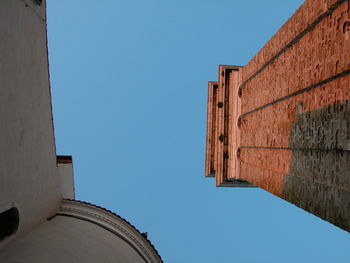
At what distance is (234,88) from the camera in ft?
52.1

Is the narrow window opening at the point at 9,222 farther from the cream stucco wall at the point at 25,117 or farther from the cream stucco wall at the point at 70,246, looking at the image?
the cream stucco wall at the point at 70,246

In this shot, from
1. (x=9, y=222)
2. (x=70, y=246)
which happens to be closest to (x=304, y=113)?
(x=70, y=246)

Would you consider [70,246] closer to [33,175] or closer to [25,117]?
[33,175]

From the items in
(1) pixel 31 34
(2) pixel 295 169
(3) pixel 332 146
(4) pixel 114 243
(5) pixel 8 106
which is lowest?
(4) pixel 114 243

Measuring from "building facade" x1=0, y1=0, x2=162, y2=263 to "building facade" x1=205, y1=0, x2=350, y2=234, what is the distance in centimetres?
467

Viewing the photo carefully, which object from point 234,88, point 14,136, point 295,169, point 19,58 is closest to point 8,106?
point 14,136

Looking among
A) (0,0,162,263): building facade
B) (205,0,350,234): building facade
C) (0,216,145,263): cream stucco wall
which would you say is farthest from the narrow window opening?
(205,0,350,234): building facade

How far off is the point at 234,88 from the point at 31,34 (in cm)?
1032

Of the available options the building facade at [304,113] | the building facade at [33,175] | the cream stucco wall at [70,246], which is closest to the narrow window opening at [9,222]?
the building facade at [33,175]

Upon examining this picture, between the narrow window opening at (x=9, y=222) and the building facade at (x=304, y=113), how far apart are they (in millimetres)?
5870

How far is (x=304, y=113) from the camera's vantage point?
344 inches

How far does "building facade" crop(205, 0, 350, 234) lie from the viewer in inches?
274

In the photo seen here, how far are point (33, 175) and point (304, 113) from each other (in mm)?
6340

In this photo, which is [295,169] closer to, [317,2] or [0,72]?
[317,2]
